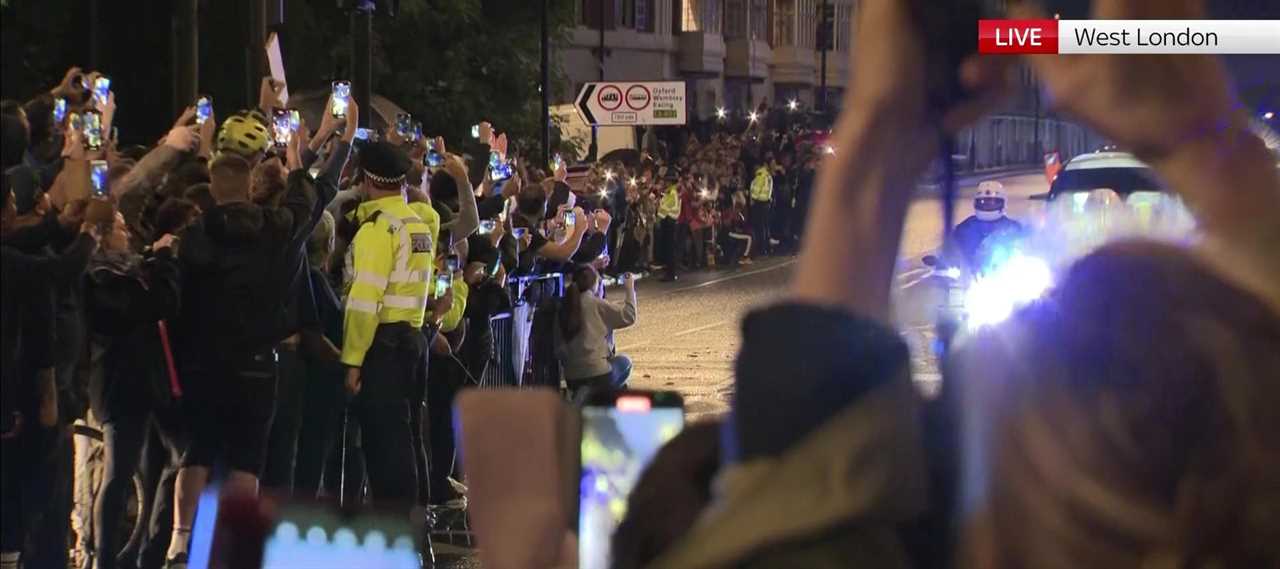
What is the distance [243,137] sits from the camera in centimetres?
879

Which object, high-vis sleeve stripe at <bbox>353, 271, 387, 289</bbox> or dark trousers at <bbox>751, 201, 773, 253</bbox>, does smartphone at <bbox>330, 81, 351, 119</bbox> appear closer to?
high-vis sleeve stripe at <bbox>353, 271, 387, 289</bbox>

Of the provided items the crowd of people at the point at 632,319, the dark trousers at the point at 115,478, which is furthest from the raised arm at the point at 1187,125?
the dark trousers at the point at 115,478

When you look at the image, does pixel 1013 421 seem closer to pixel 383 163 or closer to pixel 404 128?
pixel 383 163

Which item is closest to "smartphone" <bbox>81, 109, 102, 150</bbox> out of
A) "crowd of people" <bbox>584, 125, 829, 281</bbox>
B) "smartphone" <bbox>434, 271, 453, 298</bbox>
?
"smartphone" <bbox>434, 271, 453, 298</bbox>

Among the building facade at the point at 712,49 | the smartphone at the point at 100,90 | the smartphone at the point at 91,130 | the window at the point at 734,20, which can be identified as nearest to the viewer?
the smartphone at the point at 91,130

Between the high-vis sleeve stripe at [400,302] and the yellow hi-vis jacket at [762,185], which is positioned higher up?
the yellow hi-vis jacket at [762,185]

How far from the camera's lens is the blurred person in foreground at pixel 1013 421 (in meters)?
1.42

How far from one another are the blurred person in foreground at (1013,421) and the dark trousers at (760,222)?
106 ft

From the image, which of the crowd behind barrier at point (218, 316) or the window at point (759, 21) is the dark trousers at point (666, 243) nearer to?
the crowd behind barrier at point (218, 316)

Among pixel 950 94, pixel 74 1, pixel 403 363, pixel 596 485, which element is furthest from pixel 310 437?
pixel 74 1

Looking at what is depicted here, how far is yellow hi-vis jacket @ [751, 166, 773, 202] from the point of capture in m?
33.2

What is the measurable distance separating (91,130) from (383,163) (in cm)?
143

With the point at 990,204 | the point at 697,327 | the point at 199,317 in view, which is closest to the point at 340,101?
the point at 199,317

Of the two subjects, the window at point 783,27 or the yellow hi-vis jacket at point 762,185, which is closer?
the yellow hi-vis jacket at point 762,185
